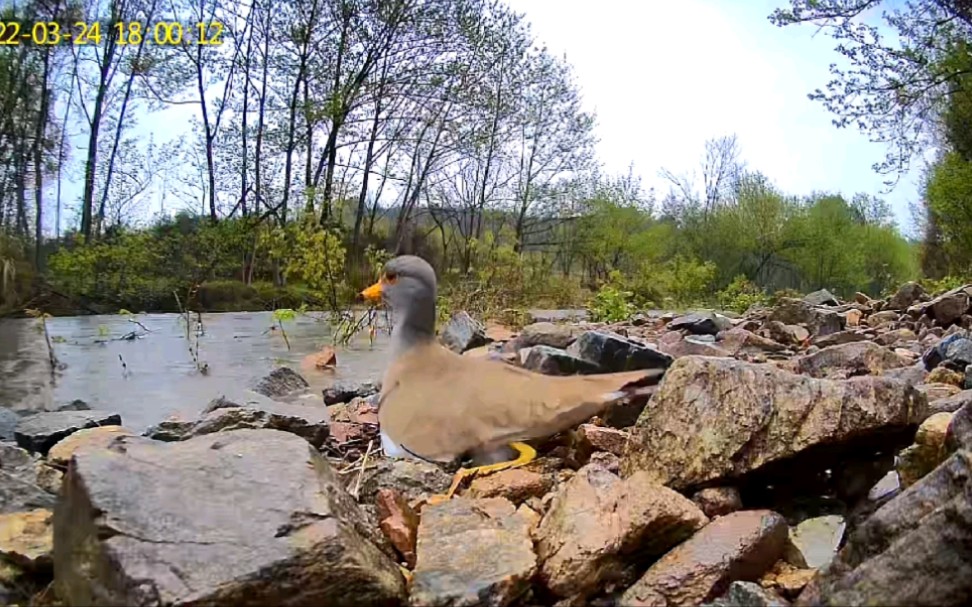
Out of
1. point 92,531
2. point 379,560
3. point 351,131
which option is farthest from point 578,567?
point 351,131

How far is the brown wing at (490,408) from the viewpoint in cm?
161

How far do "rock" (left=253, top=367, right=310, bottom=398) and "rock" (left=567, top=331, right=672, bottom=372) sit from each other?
1.41m

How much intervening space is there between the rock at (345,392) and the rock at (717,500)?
2.03m

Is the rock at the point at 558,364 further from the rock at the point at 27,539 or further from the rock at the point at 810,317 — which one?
the rock at the point at 810,317

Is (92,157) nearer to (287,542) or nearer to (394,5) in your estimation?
(394,5)

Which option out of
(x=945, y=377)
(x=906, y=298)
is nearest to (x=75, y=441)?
(x=945, y=377)

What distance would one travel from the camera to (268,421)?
81.6 inches

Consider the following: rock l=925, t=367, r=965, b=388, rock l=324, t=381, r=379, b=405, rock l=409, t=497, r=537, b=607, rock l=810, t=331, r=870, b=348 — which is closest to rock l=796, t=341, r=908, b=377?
rock l=925, t=367, r=965, b=388

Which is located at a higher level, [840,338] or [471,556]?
[840,338]

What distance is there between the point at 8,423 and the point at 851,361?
123 inches

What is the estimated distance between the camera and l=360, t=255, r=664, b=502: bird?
1612 millimetres

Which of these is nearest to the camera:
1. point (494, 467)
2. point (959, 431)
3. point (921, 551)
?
point (921, 551)

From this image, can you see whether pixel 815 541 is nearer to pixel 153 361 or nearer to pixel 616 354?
pixel 616 354

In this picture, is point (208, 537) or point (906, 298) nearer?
point (208, 537)
